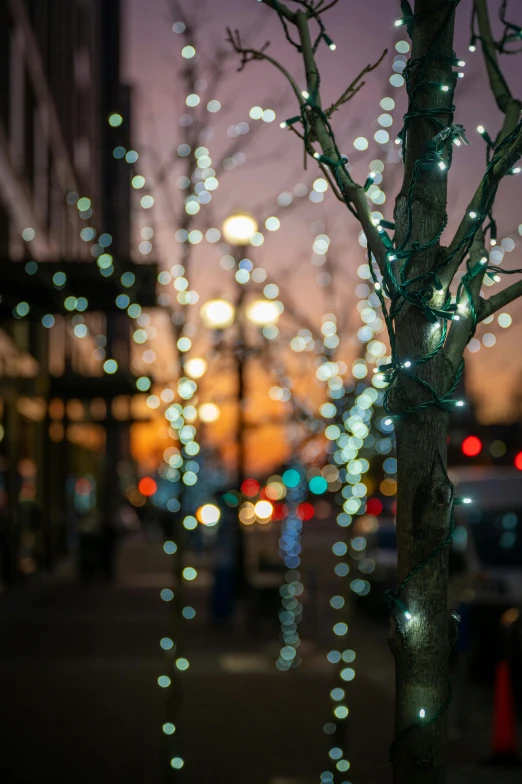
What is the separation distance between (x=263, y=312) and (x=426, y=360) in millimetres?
8112

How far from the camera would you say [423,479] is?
3.93 meters

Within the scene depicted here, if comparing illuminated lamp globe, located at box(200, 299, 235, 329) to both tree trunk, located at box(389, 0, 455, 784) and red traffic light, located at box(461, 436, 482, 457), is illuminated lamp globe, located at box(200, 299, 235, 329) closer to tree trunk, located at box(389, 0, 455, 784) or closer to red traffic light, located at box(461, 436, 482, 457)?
red traffic light, located at box(461, 436, 482, 457)

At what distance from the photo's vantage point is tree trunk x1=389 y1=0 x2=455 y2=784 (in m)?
3.86

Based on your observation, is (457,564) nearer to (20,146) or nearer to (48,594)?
(48,594)

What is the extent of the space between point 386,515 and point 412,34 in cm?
2226

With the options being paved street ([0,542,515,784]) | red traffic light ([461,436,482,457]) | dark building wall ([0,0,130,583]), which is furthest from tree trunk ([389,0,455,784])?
red traffic light ([461,436,482,457])

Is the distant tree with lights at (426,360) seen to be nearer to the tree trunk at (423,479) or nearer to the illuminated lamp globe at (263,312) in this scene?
the tree trunk at (423,479)

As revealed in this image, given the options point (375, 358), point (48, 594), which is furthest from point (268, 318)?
point (48, 594)

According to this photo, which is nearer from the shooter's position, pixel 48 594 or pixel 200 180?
pixel 200 180

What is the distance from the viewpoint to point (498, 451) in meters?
37.8

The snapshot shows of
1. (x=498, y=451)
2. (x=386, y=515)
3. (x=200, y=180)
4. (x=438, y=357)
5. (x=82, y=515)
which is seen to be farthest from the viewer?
(x=82, y=515)

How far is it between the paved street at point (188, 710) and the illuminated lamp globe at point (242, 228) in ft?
13.7

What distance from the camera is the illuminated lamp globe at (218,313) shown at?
12.5 meters

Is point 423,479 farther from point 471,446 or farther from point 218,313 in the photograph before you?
point 471,446
